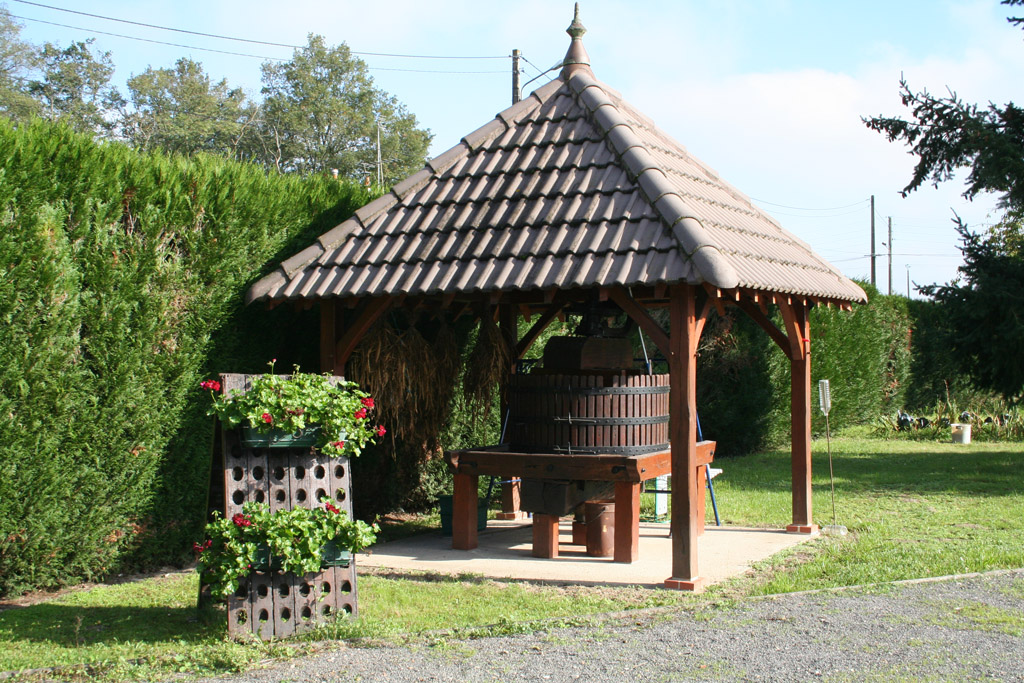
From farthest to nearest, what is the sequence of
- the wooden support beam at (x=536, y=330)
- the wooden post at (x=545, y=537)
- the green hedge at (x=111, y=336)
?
the wooden support beam at (x=536, y=330), the wooden post at (x=545, y=537), the green hedge at (x=111, y=336)

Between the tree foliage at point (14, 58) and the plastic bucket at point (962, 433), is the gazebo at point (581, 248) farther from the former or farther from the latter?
the tree foliage at point (14, 58)

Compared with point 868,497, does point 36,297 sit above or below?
above

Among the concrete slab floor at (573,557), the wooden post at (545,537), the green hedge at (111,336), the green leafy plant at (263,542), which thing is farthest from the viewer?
the wooden post at (545,537)

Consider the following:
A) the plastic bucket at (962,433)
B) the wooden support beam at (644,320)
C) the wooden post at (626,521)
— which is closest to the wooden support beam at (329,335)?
the wooden support beam at (644,320)

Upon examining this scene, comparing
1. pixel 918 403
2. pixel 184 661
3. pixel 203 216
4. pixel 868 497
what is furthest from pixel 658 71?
pixel 918 403

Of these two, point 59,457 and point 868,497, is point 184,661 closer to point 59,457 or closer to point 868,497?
point 59,457

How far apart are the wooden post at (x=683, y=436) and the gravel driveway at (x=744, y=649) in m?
0.63

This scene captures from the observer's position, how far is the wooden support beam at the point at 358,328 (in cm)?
761

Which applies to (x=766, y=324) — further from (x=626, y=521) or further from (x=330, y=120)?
(x=330, y=120)

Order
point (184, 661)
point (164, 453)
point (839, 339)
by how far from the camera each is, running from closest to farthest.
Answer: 1. point (184, 661)
2. point (164, 453)
3. point (839, 339)

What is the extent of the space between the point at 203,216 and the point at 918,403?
1866 cm

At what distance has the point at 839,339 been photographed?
17688 millimetres

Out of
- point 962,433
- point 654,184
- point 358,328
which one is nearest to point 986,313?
point 962,433

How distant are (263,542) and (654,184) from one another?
3.73 m
